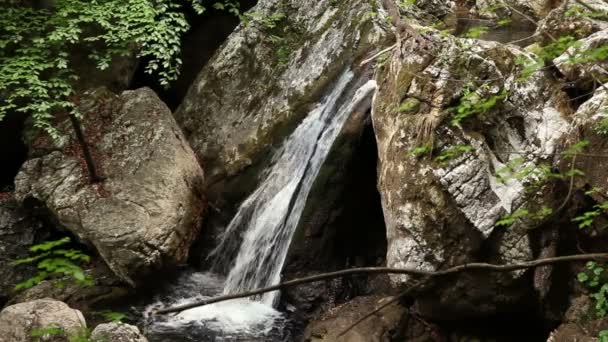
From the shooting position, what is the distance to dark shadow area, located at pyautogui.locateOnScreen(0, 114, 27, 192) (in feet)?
35.4

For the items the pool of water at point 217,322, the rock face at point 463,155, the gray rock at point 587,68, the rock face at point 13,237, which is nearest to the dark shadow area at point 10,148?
the rock face at point 13,237

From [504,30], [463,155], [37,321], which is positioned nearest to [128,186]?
[37,321]

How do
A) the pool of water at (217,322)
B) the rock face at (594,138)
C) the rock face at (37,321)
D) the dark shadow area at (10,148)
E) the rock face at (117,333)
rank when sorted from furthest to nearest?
the dark shadow area at (10,148) → the pool of water at (217,322) → the rock face at (117,333) → the rock face at (37,321) → the rock face at (594,138)

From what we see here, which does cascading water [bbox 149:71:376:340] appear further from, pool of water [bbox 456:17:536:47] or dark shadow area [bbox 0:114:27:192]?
dark shadow area [bbox 0:114:27:192]

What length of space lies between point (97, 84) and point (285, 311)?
20.7ft

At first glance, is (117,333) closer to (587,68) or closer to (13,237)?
(13,237)

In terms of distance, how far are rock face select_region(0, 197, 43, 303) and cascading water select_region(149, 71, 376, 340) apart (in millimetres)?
2763

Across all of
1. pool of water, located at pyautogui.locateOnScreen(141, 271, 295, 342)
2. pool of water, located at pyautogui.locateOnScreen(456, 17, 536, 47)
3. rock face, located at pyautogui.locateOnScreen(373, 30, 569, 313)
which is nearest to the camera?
rock face, located at pyautogui.locateOnScreen(373, 30, 569, 313)

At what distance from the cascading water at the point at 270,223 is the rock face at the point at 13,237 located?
2.76 m

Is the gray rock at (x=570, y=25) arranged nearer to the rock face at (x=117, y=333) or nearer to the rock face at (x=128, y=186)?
the rock face at (x=117, y=333)

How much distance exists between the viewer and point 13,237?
930cm

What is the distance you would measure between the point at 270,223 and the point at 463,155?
12.0 ft

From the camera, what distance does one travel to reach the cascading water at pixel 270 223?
749 cm

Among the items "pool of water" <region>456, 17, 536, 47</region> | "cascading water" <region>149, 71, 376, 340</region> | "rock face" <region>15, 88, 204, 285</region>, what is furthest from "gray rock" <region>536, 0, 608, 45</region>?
"rock face" <region>15, 88, 204, 285</region>
